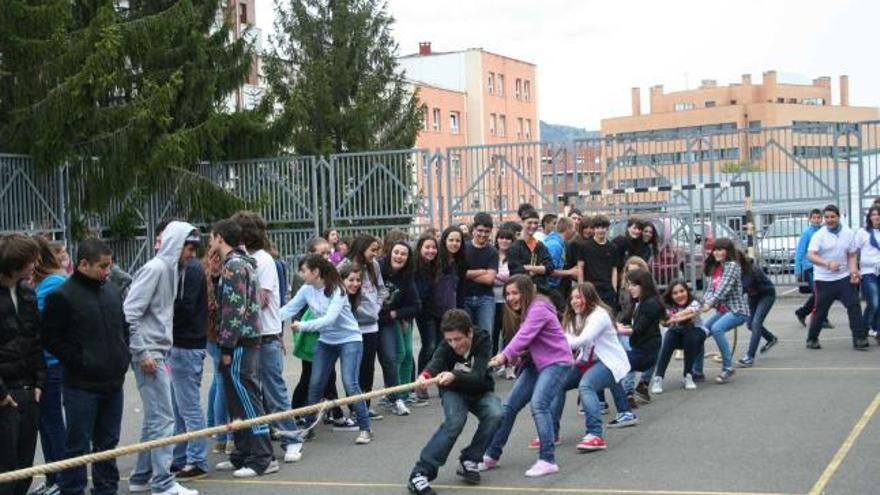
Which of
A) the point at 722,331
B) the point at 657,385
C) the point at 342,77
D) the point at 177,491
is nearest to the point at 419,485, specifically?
the point at 177,491

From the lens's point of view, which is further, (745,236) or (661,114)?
(661,114)

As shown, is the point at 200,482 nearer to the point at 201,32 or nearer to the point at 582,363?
the point at 582,363

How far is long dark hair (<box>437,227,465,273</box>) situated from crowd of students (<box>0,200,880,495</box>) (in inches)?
1.1

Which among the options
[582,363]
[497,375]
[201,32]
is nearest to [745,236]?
[497,375]

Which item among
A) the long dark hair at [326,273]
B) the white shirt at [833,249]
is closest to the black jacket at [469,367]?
the long dark hair at [326,273]

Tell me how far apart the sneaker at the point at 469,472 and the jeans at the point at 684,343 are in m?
4.57

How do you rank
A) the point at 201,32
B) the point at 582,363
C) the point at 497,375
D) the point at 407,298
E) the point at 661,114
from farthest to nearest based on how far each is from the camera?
the point at 661,114 → the point at 201,32 → the point at 497,375 → the point at 407,298 → the point at 582,363

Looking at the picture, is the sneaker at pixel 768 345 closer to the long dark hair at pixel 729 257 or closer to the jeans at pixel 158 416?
the long dark hair at pixel 729 257

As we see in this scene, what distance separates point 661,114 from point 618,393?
358 ft

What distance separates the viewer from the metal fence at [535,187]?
23.8m

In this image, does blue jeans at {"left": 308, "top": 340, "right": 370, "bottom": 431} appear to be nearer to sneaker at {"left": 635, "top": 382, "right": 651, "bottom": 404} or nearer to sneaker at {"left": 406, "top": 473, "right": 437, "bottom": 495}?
sneaker at {"left": 406, "top": 473, "right": 437, "bottom": 495}

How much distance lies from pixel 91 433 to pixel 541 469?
3213mm

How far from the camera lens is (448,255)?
1301cm

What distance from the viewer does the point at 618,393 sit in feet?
35.7
